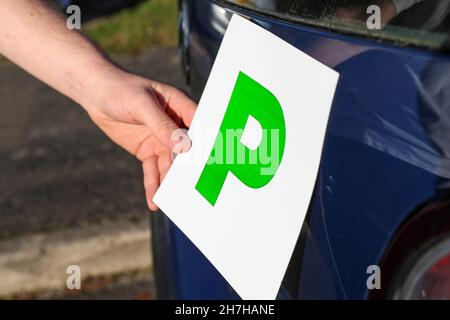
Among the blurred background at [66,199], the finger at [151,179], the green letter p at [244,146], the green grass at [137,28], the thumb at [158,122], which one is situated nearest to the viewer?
the green letter p at [244,146]

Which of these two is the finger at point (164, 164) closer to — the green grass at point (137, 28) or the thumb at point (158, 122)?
Answer: the thumb at point (158, 122)

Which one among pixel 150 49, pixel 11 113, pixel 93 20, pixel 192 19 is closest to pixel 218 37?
pixel 192 19

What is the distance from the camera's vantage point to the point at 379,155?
1.44 metres

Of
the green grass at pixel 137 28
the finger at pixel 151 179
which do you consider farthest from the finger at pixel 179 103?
Result: the green grass at pixel 137 28

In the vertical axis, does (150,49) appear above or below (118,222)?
above

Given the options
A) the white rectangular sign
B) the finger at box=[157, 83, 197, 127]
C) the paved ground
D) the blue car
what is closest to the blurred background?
the paved ground

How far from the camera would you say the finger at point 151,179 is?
1.87 m

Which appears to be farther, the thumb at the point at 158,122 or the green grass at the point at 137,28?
the green grass at the point at 137,28

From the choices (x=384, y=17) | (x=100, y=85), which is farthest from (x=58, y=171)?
(x=384, y=17)

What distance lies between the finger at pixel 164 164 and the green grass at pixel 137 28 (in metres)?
3.42

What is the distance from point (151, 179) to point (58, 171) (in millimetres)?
2233

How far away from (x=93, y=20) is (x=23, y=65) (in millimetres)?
3666

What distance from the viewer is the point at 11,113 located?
15.3ft

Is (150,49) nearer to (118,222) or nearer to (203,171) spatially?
(118,222)
